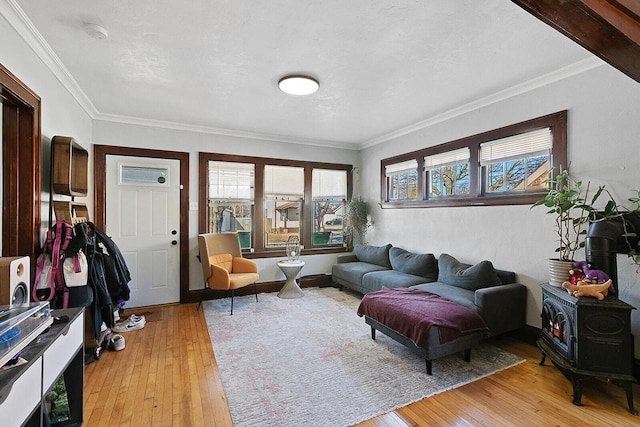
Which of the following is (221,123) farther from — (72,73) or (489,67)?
(489,67)

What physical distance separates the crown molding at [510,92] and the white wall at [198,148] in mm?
1674

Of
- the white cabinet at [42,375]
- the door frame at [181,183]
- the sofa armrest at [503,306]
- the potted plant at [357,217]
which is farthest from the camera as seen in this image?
the potted plant at [357,217]

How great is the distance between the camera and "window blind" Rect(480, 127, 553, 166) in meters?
3.06

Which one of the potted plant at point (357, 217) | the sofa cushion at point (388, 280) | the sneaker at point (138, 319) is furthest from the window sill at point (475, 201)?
the sneaker at point (138, 319)

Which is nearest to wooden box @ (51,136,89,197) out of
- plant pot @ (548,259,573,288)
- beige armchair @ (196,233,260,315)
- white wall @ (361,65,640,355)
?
beige armchair @ (196,233,260,315)

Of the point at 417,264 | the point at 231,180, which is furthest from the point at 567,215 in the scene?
the point at 231,180

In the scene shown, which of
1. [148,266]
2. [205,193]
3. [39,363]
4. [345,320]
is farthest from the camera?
[205,193]

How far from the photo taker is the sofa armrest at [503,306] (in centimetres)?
283

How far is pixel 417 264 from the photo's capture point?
162 inches

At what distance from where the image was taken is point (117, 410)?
6.70 ft

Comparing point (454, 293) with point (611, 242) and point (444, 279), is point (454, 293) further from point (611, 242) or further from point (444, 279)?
point (611, 242)

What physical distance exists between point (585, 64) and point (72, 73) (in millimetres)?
4740

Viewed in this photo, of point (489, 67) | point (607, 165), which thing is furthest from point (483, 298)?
point (489, 67)

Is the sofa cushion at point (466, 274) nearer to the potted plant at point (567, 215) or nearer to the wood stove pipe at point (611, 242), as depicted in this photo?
the potted plant at point (567, 215)
